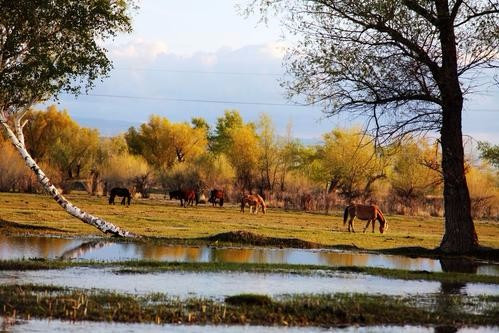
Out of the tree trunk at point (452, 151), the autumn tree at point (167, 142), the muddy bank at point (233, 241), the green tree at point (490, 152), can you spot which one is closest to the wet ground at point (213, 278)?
the muddy bank at point (233, 241)

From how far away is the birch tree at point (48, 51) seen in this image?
3381 centimetres

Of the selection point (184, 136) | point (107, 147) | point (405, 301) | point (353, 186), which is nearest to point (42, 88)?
point (405, 301)

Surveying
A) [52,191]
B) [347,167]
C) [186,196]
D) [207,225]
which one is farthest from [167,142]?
[52,191]

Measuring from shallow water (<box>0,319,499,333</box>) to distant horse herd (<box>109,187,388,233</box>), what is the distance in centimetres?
3551

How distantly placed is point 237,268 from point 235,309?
25.4ft

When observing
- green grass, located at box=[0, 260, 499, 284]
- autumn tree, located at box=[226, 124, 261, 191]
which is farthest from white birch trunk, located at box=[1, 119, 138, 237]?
autumn tree, located at box=[226, 124, 261, 191]

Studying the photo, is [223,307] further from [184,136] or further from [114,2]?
[184,136]

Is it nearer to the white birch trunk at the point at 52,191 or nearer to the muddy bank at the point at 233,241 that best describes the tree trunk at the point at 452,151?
the muddy bank at the point at 233,241

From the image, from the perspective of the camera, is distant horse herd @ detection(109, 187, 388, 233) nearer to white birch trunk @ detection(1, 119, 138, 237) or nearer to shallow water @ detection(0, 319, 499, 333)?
white birch trunk @ detection(1, 119, 138, 237)

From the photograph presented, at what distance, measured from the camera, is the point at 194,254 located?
29.4m

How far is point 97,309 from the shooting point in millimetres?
15391

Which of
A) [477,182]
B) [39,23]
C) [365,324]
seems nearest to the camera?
[365,324]

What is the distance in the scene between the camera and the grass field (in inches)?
1566

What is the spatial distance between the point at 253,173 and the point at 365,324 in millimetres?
78336
